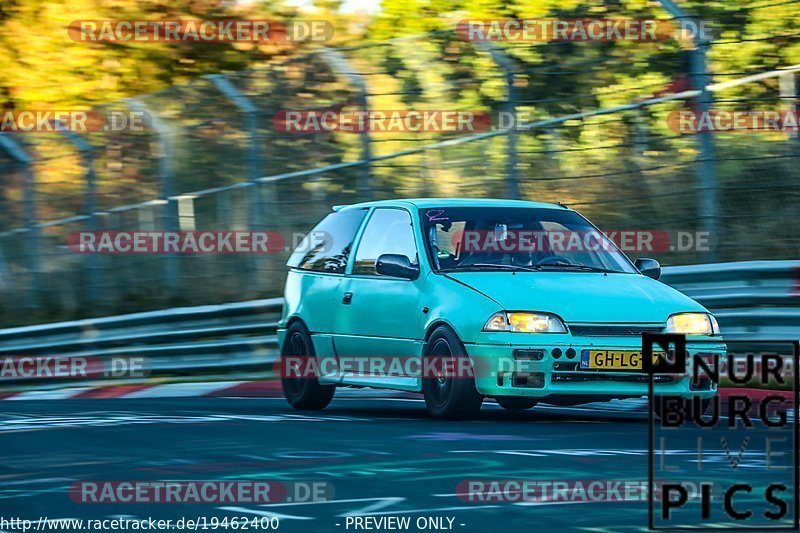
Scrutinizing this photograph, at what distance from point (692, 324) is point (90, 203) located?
35.5ft

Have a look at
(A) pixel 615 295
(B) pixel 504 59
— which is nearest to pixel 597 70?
(B) pixel 504 59

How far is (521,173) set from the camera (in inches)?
609

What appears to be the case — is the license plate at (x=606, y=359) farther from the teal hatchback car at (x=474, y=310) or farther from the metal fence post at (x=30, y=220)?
the metal fence post at (x=30, y=220)

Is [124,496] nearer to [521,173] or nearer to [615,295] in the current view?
[615,295]

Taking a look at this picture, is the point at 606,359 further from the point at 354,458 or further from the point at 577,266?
the point at 354,458

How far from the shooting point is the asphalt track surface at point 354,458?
6.72 metres

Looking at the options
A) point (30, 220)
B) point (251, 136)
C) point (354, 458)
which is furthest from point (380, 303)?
point (30, 220)

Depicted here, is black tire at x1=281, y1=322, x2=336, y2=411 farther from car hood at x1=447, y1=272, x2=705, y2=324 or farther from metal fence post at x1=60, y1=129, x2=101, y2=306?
metal fence post at x1=60, y1=129, x2=101, y2=306

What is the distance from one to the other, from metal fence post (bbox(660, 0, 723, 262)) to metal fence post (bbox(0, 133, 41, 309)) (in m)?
9.49

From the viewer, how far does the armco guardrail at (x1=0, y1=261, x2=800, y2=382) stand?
12.9m

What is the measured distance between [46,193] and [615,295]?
11.6m

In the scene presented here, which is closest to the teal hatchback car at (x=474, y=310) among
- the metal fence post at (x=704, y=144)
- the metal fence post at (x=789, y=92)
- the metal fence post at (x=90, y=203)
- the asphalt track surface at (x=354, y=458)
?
the asphalt track surface at (x=354, y=458)

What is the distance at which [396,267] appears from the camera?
11141 millimetres

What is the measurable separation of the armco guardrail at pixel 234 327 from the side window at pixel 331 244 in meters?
2.78
